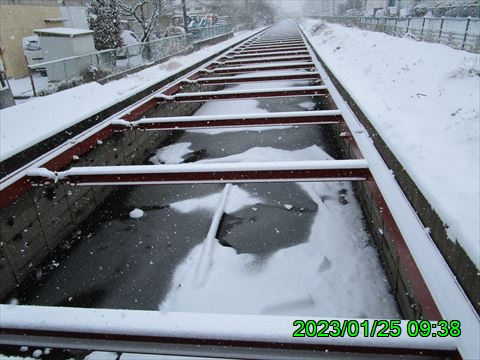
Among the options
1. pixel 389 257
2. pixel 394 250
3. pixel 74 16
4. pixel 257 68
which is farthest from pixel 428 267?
pixel 74 16

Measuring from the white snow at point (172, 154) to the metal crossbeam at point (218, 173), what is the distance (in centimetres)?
263

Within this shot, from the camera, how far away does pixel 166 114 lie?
7.86m

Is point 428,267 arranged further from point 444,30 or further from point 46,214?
point 444,30

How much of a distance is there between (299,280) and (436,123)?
2.21 metres

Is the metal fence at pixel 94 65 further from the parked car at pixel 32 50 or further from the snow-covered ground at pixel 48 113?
the parked car at pixel 32 50

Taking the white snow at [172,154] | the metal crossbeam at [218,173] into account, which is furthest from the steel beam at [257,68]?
the metal crossbeam at [218,173]

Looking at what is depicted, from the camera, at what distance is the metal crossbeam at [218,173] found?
11.5 ft

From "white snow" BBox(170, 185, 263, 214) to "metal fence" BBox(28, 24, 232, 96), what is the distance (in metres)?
6.09

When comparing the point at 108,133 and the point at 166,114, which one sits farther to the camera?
the point at 166,114

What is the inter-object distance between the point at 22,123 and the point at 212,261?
363cm

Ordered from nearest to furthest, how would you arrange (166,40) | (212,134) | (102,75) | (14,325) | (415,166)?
(14,325)
(415,166)
(212,134)
(102,75)
(166,40)

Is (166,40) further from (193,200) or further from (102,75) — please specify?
(193,200)

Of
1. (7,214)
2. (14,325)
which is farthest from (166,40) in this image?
(14,325)

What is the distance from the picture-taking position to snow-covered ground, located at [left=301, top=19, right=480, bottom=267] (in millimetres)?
2283
